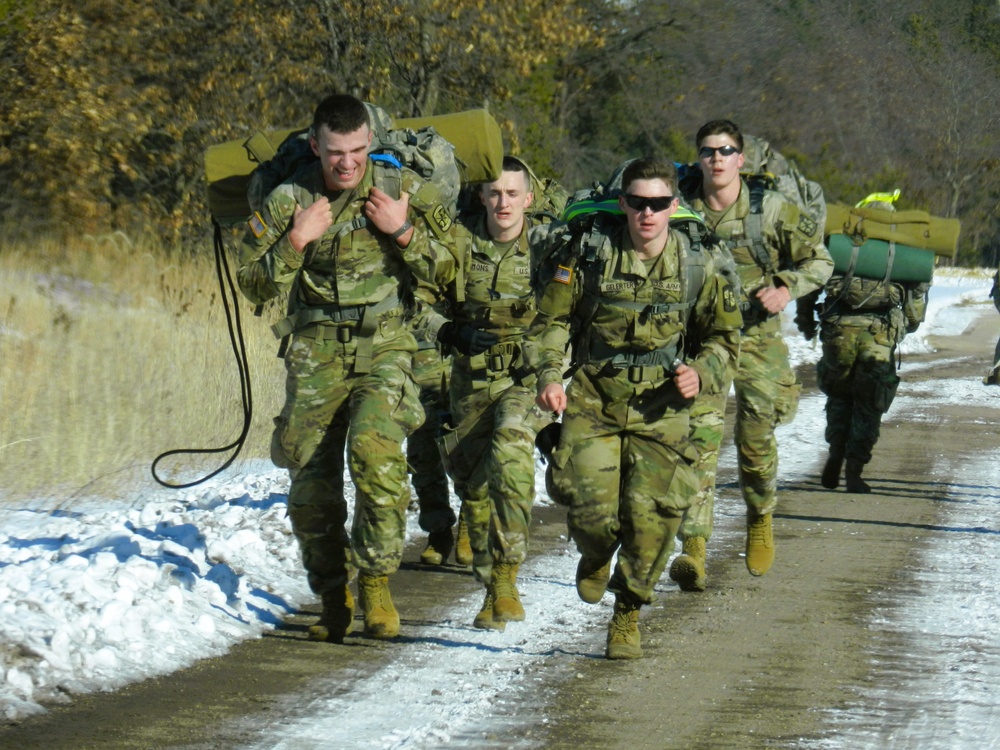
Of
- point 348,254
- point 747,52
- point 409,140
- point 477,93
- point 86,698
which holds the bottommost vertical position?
point 86,698

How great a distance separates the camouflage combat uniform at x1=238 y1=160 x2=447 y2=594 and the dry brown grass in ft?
11.7

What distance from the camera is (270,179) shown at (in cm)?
693

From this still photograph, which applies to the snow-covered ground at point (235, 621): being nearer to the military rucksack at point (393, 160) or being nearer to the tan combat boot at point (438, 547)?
the tan combat boot at point (438, 547)

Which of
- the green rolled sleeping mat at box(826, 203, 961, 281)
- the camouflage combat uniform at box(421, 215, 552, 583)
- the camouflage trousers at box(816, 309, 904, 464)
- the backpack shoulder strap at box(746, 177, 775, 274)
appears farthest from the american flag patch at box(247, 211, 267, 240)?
the camouflage trousers at box(816, 309, 904, 464)

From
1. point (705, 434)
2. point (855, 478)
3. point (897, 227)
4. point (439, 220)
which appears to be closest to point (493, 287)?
point (439, 220)

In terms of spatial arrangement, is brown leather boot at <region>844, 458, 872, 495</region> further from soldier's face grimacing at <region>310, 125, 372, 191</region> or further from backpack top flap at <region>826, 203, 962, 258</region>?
soldier's face grimacing at <region>310, 125, 372, 191</region>

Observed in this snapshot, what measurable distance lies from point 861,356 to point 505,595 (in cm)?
594

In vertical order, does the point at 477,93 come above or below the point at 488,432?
above

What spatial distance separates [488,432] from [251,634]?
156cm

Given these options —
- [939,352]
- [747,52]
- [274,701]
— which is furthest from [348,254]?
[747,52]

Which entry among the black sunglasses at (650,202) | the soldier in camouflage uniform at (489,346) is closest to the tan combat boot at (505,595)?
the soldier in camouflage uniform at (489,346)

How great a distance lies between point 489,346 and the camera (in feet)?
25.8

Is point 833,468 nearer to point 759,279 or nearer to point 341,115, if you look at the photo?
point 759,279

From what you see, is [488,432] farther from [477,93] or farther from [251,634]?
[477,93]
